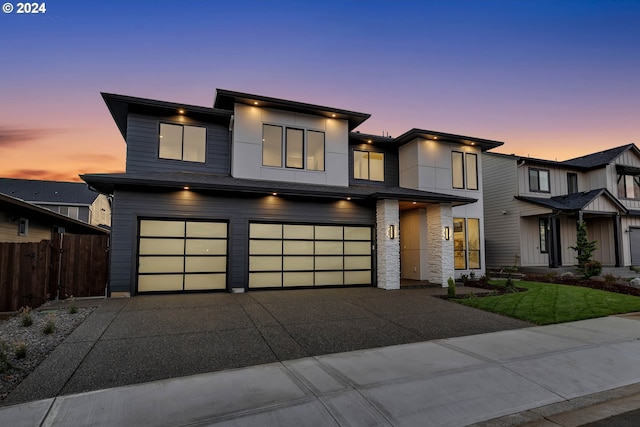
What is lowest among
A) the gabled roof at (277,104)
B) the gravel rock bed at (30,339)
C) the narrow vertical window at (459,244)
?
the gravel rock bed at (30,339)

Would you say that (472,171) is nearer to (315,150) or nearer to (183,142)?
(315,150)

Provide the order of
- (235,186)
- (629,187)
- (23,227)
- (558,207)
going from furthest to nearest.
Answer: (629,187) < (558,207) < (23,227) < (235,186)

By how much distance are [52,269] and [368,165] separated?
38.9ft

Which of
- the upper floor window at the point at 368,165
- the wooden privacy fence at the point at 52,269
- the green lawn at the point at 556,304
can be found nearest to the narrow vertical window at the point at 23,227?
the wooden privacy fence at the point at 52,269

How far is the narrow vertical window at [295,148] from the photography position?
43.1ft

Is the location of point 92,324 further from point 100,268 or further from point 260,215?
point 260,215

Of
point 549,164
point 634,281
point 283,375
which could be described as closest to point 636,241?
point 549,164

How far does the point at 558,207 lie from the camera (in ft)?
55.5

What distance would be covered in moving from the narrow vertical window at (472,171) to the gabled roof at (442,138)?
0.62 m

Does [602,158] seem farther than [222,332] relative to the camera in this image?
Yes

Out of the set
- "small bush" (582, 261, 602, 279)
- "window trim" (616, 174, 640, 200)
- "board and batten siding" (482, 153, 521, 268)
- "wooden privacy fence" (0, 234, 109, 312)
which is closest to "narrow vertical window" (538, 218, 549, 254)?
"board and batten siding" (482, 153, 521, 268)

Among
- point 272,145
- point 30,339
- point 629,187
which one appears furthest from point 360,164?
point 629,187

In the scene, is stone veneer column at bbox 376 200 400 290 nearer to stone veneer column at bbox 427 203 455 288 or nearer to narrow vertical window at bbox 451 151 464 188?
stone veneer column at bbox 427 203 455 288

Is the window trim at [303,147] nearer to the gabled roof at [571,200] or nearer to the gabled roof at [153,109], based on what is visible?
the gabled roof at [153,109]
